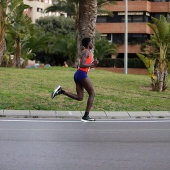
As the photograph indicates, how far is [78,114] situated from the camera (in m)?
14.6

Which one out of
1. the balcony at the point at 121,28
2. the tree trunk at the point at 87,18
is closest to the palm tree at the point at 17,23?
the tree trunk at the point at 87,18

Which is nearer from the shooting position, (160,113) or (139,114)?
(139,114)

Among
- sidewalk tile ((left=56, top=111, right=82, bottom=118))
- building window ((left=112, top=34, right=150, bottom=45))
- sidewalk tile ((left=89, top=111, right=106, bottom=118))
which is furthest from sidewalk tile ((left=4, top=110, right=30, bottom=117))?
building window ((left=112, top=34, right=150, bottom=45))

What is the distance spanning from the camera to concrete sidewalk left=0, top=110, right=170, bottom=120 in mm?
14266

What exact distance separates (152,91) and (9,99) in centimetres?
571

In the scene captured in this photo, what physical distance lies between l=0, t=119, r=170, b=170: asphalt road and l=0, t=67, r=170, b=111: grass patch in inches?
89.8

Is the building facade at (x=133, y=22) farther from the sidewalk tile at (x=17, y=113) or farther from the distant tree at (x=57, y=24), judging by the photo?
the sidewalk tile at (x=17, y=113)

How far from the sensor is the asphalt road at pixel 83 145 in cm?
801

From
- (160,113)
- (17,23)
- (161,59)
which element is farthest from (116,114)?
(17,23)

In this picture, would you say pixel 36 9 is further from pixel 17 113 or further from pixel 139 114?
pixel 17 113

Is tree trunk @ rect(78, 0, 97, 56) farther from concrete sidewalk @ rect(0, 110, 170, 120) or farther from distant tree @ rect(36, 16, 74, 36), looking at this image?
distant tree @ rect(36, 16, 74, 36)

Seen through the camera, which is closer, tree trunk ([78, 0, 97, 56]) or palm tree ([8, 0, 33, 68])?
tree trunk ([78, 0, 97, 56])

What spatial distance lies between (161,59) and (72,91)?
12.3ft

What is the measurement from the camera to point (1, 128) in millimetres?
11812
